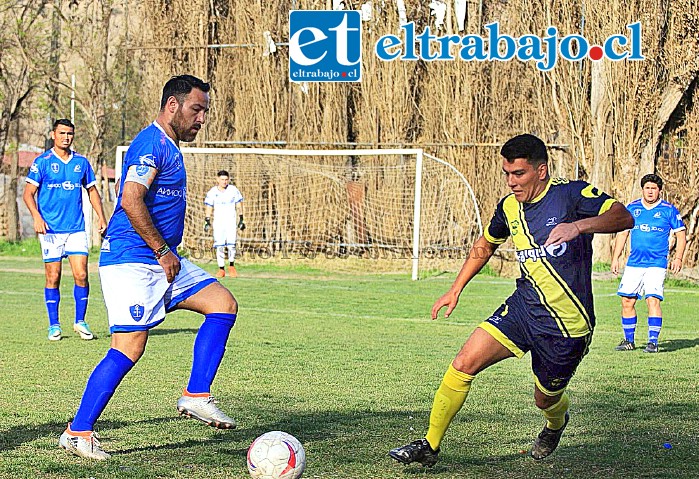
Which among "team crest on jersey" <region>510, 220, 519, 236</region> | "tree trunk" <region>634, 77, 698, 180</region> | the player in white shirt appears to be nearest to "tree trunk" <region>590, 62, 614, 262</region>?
"tree trunk" <region>634, 77, 698, 180</region>

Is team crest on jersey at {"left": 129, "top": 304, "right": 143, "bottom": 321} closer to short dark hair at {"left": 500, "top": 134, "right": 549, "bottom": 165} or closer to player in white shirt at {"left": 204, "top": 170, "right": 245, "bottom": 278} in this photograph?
short dark hair at {"left": 500, "top": 134, "right": 549, "bottom": 165}

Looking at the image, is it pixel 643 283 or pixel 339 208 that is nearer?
pixel 643 283

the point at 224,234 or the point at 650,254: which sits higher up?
the point at 650,254

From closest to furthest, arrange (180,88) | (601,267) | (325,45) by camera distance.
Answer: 1. (180,88)
2. (601,267)
3. (325,45)

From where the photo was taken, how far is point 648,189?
37.0 feet

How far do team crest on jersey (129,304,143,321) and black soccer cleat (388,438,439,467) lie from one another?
4.98 ft

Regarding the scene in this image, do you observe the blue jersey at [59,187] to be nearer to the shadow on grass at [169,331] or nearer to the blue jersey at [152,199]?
the shadow on grass at [169,331]

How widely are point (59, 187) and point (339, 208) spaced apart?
1372cm

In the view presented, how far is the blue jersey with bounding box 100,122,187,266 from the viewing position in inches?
222

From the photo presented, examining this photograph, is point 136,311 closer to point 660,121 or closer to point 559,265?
point 559,265

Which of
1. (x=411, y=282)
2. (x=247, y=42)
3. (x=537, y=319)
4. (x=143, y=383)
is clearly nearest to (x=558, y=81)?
(x=411, y=282)

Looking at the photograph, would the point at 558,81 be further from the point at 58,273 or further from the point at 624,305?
the point at 58,273

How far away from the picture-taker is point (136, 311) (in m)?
5.67

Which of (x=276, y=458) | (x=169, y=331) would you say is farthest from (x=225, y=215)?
(x=276, y=458)
